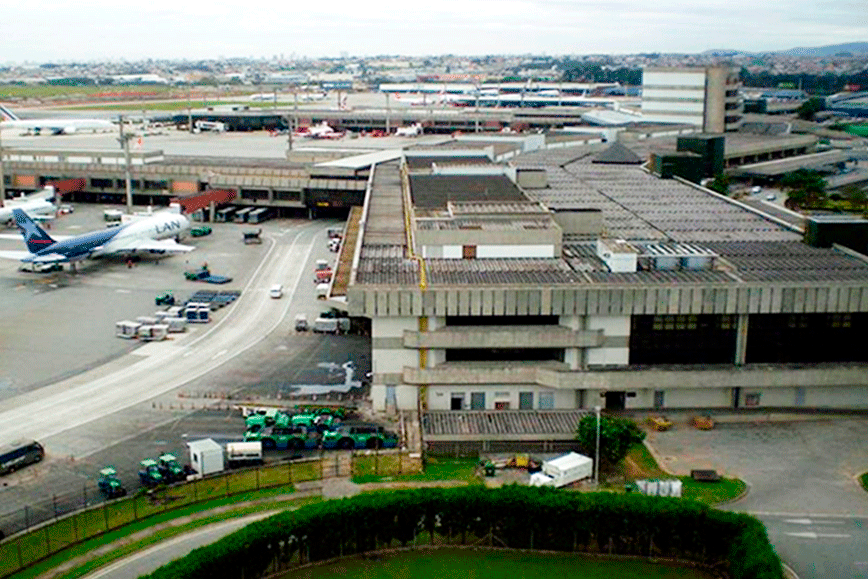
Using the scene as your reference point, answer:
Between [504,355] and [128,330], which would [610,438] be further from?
[128,330]

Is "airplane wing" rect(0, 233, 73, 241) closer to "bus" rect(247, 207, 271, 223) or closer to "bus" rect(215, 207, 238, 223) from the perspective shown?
"bus" rect(215, 207, 238, 223)

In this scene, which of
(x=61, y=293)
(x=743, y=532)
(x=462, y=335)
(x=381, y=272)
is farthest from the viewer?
(x=61, y=293)

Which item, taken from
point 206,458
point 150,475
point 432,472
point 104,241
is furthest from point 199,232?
point 432,472

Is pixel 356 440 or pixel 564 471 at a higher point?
pixel 564 471

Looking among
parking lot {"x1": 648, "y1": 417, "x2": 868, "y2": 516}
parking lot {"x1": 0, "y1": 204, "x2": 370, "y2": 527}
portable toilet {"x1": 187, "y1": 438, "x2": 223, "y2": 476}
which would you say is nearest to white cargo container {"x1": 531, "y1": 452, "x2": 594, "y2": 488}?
parking lot {"x1": 648, "y1": 417, "x2": 868, "y2": 516}

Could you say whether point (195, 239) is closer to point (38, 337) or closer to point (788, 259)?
point (38, 337)

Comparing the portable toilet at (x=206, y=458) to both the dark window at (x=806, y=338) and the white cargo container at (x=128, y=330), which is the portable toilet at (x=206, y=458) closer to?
the white cargo container at (x=128, y=330)

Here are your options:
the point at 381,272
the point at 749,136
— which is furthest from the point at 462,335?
the point at 749,136

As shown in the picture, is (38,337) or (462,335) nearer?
(462,335)
